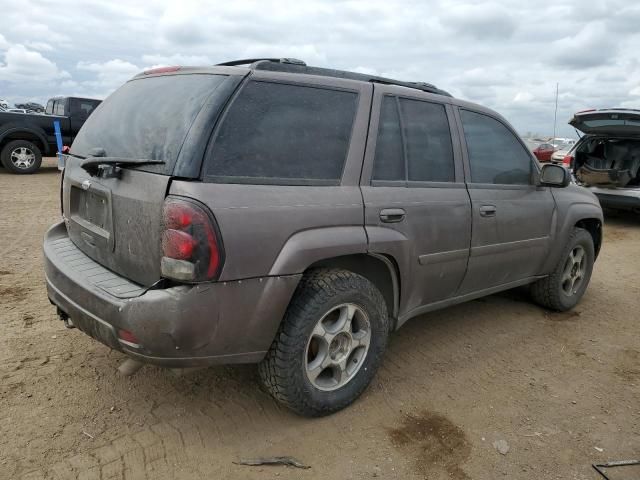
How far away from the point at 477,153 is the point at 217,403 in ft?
7.88

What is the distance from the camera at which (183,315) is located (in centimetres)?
222

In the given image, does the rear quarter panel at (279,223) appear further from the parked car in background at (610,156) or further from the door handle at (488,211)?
the parked car in background at (610,156)

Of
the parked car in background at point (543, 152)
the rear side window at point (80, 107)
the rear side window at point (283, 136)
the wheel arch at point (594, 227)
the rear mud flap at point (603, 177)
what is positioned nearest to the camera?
the rear side window at point (283, 136)

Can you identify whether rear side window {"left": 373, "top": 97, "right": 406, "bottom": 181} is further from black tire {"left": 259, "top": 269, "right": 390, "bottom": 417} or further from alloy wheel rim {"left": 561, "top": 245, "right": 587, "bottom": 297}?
alloy wheel rim {"left": 561, "top": 245, "right": 587, "bottom": 297}

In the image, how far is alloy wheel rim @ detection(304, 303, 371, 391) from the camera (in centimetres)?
274

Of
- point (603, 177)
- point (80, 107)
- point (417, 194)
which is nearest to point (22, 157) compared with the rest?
point (80, 107)

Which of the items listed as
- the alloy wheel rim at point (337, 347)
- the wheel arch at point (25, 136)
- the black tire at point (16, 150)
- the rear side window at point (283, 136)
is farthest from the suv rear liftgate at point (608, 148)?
the black tire at point (16, 150)

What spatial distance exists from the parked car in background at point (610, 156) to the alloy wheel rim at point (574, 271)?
13.7ft

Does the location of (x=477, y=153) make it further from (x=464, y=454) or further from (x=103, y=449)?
(x=103, y=449)

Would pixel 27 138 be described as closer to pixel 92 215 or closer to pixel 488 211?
pixel 92 215

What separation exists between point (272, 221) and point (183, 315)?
579mm

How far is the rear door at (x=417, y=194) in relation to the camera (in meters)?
2.93

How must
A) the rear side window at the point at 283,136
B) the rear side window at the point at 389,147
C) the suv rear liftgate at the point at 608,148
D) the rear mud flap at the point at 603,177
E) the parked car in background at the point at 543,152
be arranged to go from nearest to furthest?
the rear side window at the point at 283,136, the rear side window at the point at 389,147, the suv rear liftgate at the point at 608,148, the rear mud flap at the point at 603,177, the parked car in background at the point at 543,152

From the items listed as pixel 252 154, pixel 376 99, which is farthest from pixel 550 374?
pixel 252 154
